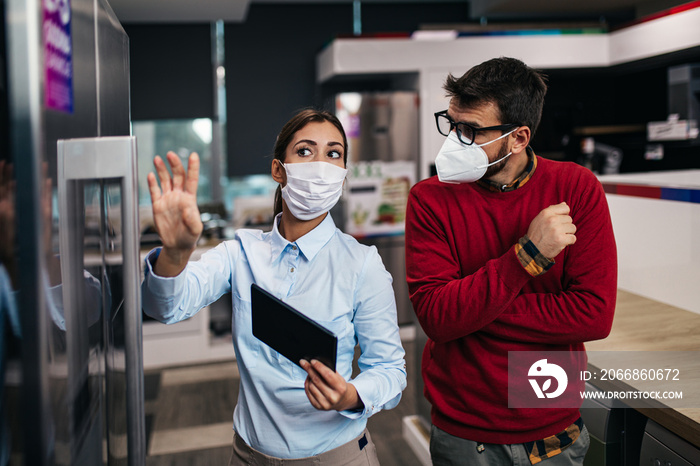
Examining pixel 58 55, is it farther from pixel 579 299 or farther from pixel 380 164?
pixel 380 164

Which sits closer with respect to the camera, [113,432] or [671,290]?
[113,432]

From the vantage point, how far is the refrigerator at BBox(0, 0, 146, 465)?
60 cm

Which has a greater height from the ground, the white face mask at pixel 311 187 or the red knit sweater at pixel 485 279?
the white face mask at pixel 311 187

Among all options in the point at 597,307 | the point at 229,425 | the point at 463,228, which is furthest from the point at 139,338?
the point at 229,425

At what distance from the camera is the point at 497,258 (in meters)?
1.36

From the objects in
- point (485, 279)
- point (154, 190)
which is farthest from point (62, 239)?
point (485, 279)

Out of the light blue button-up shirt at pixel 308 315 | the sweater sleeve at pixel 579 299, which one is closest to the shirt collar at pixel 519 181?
the sweater sleeve at pixel 579 299

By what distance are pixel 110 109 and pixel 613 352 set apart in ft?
Result: 5.09

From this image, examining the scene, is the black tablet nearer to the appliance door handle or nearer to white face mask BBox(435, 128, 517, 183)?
the appliance door handle

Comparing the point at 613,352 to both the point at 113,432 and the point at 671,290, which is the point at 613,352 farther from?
the point at 113,432

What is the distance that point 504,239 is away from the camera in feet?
4.65

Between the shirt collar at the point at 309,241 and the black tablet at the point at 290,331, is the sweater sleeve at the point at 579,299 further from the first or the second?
the black tablet at the point at 290,331

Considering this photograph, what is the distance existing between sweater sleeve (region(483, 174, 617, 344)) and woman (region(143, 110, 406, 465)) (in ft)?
0.93

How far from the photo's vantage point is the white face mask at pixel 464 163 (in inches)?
55.9
